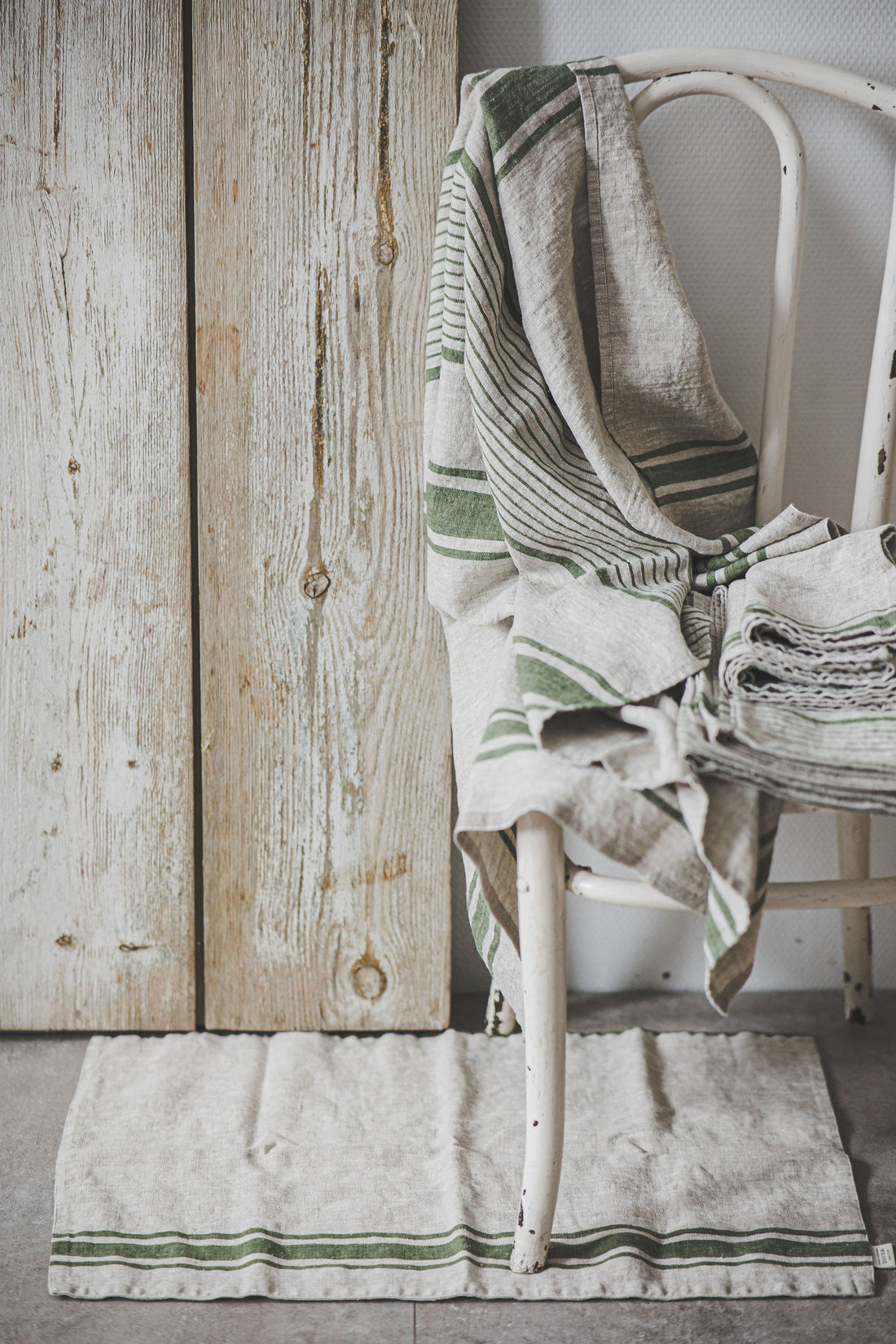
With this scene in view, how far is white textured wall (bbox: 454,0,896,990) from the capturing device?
3.29ft

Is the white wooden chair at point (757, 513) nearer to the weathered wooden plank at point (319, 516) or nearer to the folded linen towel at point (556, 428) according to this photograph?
the folded linen towel at point (556, 428)

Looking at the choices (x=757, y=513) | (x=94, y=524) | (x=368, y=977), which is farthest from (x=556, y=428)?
(x=368, y=977)

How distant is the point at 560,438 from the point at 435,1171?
26.0 inches

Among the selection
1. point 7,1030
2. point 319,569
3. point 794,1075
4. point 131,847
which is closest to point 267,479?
point 319,569

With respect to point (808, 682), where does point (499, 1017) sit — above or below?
below

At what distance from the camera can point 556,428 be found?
3.01ft

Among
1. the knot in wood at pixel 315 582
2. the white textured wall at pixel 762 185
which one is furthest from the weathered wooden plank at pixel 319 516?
the white textured wall at pixel 762 185

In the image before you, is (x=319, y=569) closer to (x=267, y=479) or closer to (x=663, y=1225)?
(x=267, y=479)

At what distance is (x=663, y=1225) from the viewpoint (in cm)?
90

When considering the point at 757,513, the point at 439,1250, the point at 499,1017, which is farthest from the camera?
the point at 499,1017

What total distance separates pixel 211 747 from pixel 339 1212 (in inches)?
17.7

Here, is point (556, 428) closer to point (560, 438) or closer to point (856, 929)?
point (560, 438)

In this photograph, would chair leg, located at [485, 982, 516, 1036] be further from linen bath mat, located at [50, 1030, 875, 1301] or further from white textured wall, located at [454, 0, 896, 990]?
white textured wall, located at [454, 0, 896, 990]

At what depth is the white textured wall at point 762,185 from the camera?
100cm
